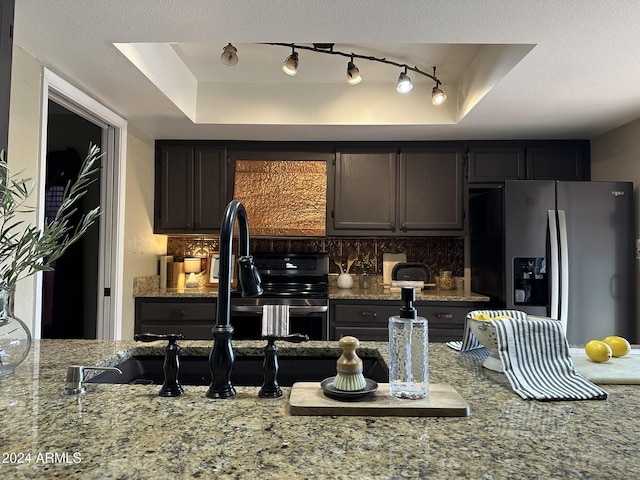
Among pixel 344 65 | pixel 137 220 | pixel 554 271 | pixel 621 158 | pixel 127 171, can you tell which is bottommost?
pixel 554 271

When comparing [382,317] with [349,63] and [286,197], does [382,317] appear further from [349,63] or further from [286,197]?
[349,63]

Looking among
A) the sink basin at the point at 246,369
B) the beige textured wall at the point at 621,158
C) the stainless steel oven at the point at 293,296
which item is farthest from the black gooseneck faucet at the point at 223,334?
the beige textured wall at the point at 621,158

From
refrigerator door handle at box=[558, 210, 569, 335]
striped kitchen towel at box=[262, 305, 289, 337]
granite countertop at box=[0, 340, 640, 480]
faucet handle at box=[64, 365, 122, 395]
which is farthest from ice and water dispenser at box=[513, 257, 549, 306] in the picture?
faucet handle at box=[64, 365, 122, 395]

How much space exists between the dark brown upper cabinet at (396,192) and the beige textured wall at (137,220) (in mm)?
1472

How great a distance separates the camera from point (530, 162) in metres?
3.45

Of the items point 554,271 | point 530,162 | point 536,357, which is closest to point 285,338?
point 536,357

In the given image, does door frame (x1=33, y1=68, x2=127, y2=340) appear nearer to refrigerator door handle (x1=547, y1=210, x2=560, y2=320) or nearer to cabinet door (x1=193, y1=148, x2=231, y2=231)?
cabinet door (x1=193, y1=148, x2=231, y2=231)

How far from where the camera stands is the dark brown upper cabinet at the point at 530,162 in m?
3.43

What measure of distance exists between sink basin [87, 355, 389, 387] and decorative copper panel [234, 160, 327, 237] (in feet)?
6.96

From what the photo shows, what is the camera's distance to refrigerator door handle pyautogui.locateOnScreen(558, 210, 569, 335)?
112 inches

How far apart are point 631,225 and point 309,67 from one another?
8.09 ft

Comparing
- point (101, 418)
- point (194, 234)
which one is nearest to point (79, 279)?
point (194, 234)

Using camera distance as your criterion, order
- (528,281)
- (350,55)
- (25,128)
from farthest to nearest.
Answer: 1. (528,281)
2. (350,55)
3. (25,128)

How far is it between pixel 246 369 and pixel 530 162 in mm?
2998
